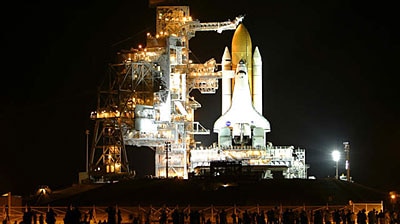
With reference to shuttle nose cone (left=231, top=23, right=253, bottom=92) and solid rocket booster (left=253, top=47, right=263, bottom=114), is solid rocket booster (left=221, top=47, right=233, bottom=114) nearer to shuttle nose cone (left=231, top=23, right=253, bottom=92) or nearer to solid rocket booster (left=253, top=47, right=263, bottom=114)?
shuttle nose cone (left=231, top=23, right=253, bottom=92)

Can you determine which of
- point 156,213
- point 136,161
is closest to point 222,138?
point 136,161

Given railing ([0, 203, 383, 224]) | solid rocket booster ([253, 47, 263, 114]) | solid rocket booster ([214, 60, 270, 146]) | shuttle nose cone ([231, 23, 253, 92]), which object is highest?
shuttle nose cone ([231, 23, 253, 92])

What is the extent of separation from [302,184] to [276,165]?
1788 cm

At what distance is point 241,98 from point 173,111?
6938 mm

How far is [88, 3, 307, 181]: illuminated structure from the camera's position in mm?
68562

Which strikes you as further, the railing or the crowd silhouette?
the railing

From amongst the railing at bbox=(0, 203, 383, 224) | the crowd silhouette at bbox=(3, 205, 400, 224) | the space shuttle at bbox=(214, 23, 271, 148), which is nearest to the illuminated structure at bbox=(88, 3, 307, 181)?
the space shuttle at bbox=(214, 23, 271, 148)

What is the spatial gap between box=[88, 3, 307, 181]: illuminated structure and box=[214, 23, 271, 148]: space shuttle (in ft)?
0.33

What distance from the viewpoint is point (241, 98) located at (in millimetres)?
74500

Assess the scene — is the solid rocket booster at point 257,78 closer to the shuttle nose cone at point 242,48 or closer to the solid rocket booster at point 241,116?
the shuttle nose cone at point 242,48

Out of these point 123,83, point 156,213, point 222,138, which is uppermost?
point 123,83

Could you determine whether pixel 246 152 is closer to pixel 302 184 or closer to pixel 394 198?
pixel 302 184

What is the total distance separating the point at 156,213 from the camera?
35.7 metres

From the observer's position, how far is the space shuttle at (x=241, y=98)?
244 ft
